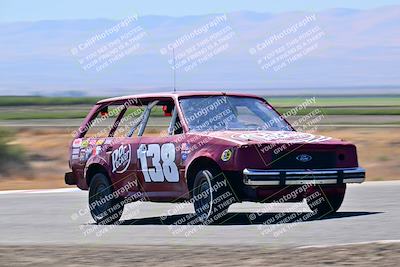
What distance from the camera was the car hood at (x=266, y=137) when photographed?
14047 millimetres

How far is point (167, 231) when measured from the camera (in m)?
14.1

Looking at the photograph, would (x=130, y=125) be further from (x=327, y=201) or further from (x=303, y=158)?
(x=303, y=158)

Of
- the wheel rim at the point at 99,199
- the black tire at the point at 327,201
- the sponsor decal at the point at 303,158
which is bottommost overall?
the black tire at the point at 327,201

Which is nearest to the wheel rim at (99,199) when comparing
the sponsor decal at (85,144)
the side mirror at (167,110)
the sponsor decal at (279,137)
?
the sponsor decal at (85,144)

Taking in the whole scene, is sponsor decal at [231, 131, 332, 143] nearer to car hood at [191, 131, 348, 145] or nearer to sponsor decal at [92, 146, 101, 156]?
car hood at [191, 131, 348, 145]

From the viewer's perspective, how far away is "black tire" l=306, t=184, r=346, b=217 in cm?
1487

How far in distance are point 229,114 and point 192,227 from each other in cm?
173

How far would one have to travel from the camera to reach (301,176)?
14.0 m

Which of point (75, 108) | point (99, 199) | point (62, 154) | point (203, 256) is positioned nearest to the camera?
point (203, 256)

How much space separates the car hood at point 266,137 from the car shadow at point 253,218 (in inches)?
37.8

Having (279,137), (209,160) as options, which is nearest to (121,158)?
(209,160)

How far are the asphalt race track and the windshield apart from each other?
1.15 meters

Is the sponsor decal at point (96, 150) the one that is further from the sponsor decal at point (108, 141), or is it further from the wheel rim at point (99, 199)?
the wheel rim at point (99, 199)

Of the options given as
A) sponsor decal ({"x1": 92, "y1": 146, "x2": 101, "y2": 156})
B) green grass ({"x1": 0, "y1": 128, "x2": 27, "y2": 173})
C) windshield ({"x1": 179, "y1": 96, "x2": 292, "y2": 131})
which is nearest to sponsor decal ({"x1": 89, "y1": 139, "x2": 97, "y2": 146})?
sponsor decal ({"x1": 92, "y1": 146, "x2": 101, "y2": 156})
